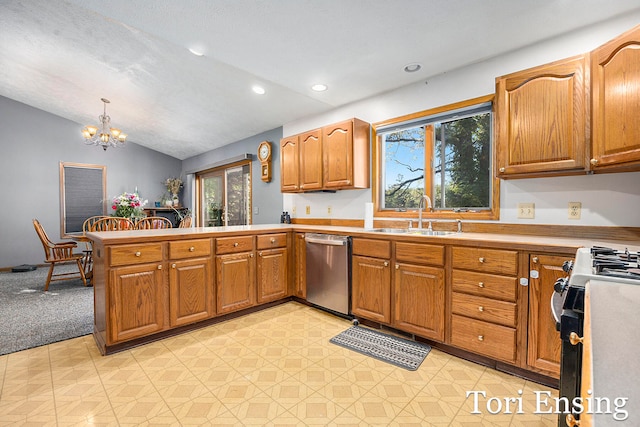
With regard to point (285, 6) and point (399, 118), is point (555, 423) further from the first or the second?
point (285, 6)

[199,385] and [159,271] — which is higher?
[159,271]

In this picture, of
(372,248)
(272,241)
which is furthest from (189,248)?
(372,248)

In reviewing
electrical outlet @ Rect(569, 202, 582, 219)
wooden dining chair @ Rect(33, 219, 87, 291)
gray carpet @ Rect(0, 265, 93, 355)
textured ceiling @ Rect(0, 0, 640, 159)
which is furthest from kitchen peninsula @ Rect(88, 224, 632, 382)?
wooden dining chair @ Rect(33, 219, 87, 291)

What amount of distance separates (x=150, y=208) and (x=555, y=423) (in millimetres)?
7119

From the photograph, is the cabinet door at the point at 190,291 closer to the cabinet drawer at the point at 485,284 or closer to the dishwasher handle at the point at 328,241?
the dishwasher handle at the point at 328,241

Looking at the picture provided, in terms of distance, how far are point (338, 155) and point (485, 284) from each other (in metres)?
1.92

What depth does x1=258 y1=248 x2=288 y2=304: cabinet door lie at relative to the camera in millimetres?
3066

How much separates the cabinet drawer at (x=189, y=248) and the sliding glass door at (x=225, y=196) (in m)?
2.46

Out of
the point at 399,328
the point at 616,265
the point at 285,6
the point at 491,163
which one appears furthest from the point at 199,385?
the point at 491,163

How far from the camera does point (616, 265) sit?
1021 mm

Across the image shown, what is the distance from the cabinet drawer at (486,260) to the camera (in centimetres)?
190

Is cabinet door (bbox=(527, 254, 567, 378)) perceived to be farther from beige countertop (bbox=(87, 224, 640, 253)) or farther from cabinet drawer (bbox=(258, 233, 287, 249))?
cabinet drawer (bbox=(258, 233, 287, 249))

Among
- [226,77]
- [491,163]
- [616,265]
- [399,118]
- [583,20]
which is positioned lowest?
[616,265]

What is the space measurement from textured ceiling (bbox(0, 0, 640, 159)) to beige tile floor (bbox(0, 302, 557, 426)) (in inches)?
94.4
